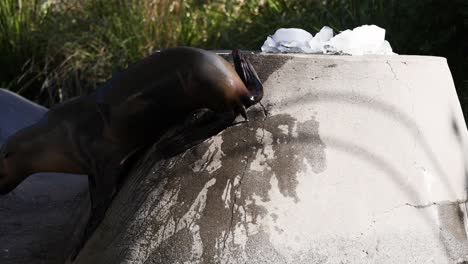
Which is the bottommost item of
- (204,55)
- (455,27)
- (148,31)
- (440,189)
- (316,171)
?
(148,31)

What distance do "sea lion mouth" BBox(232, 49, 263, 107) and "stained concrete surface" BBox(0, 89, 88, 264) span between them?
1067 millimetres

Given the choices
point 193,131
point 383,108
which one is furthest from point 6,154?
point 383,108

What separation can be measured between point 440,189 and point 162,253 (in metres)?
1.03

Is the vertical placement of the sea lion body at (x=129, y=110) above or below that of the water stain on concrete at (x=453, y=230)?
above

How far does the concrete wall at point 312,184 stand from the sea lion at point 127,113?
0.28ft

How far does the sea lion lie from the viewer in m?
3.13

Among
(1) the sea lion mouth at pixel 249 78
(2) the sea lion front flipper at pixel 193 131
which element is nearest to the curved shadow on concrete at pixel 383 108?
(1) the sea lion mouth at pixel 249 78

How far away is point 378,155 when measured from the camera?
10.4 ft

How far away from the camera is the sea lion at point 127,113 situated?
3135mm

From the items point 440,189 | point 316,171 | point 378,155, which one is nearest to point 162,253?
point 316,171

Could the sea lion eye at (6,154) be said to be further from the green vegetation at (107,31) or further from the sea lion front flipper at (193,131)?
the green vegetation at (107,31)

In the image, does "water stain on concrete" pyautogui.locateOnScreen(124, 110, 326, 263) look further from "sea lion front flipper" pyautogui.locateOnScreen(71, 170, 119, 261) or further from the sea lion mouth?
"sea lion front flipper" pyautogui.locateOnScreen(71, 170, 119, 261)

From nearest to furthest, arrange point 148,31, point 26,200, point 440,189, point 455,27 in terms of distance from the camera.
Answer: point 440,189
point 26,200
point 455,27
point 148,31

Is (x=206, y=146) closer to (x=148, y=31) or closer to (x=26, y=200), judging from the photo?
(x=26, y=200)
